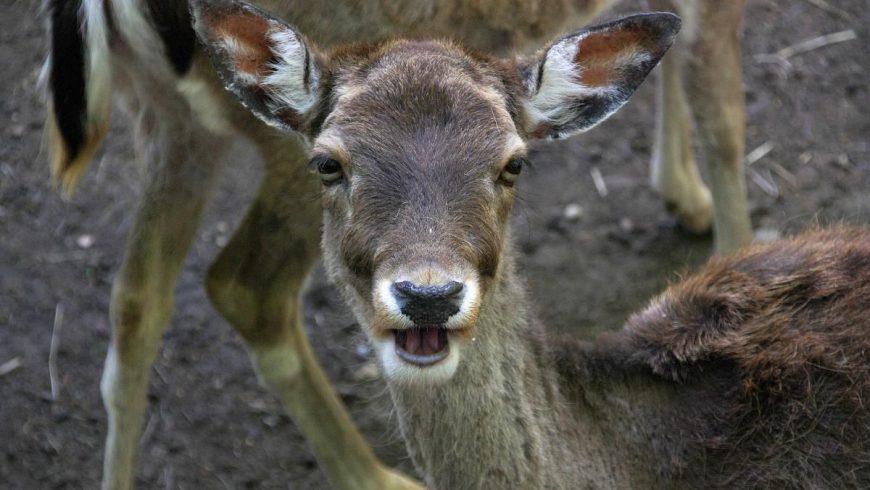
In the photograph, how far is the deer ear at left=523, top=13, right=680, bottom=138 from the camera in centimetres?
357

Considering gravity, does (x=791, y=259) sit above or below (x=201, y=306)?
above

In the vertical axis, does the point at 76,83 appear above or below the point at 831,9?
above

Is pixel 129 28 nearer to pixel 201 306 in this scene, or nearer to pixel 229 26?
pixel 229 26

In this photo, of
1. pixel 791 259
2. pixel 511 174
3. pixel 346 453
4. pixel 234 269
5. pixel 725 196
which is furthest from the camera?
pixel 725 196

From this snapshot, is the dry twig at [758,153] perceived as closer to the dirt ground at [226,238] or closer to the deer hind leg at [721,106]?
the dirt ground at [226,238]

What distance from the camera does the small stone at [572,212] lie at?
253 inches

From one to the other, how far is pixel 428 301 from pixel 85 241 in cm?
375

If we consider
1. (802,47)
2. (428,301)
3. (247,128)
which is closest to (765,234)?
(802,47)

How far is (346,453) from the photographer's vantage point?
16.0ft

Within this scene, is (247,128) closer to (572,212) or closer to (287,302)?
(287,302)

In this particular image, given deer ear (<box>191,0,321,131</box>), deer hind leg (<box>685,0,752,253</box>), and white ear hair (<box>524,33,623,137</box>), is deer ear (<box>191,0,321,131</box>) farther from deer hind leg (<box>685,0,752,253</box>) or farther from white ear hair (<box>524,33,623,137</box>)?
deer hind leg (<box>685,0,752,253</box>)

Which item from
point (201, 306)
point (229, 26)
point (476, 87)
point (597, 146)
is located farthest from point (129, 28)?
point (597, 146)

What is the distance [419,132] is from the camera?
329 centimetres

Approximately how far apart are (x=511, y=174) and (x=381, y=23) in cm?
102
